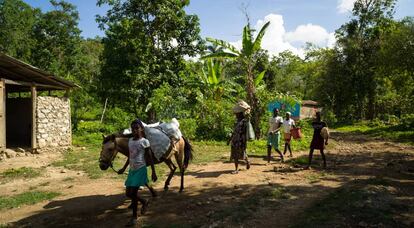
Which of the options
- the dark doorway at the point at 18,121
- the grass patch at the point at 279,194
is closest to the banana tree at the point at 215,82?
the dark doorway at the point at 18,121

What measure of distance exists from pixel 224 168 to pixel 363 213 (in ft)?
16.3

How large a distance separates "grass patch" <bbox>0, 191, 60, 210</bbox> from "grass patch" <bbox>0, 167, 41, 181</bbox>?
6.49ft

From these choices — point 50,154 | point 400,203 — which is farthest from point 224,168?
point 50,154

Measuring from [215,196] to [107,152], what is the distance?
239cm

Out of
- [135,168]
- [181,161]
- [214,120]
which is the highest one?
[214,120]

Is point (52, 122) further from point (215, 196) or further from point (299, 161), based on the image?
point (299, 161)

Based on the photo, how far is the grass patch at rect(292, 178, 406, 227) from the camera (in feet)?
17.5

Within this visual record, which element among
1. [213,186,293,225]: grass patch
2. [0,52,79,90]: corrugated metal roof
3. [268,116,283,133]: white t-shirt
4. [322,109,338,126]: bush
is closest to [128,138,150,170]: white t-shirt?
[213,186,293,225]: grass patch

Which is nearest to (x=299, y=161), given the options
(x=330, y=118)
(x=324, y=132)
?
(x=324, y=132)

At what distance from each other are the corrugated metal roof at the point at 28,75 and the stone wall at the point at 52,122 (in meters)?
0.64

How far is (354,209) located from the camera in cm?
583

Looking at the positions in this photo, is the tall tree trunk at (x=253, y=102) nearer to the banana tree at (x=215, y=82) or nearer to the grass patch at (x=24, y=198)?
the banana tree at (x=215, y=82)

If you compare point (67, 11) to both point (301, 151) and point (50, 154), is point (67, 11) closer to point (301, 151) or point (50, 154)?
point (50, 154)

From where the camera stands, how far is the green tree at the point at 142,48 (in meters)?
20.0
